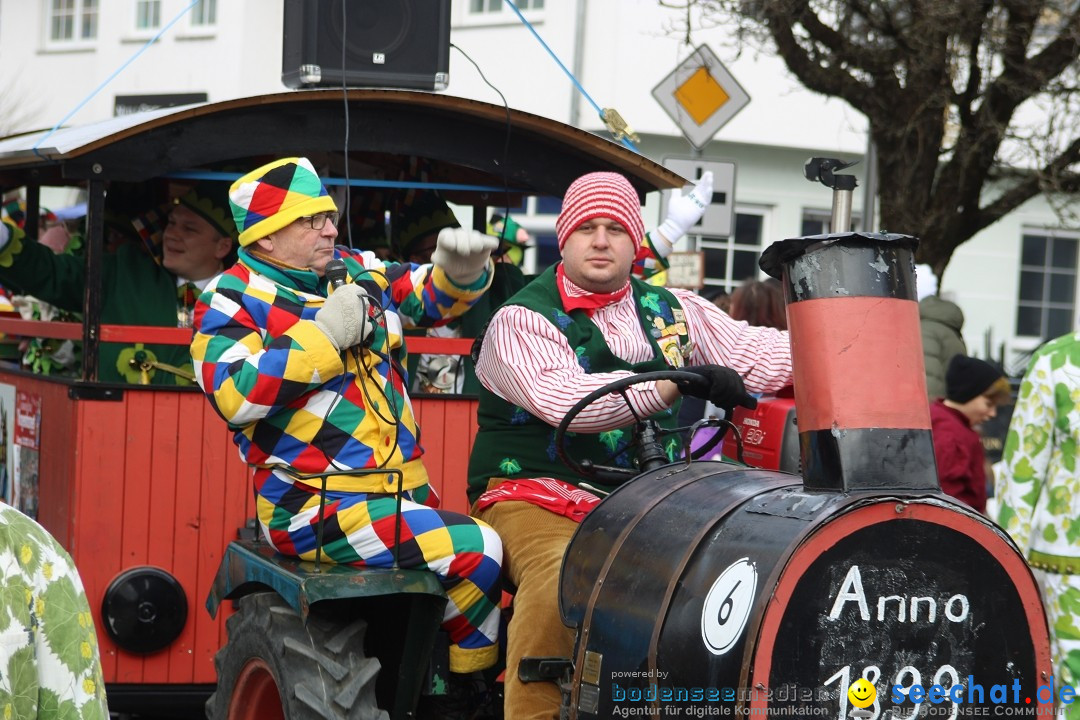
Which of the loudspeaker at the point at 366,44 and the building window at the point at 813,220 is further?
the building window at the point at 813,220

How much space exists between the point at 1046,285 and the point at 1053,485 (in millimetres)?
19175

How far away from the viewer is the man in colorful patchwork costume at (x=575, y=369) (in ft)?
13.9

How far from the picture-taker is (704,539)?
357cm

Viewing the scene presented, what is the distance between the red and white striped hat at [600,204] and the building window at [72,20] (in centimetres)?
2271

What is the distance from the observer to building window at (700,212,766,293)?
22188 millimetres

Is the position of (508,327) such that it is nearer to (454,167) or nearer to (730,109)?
(454,167)

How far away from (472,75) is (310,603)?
716 inches

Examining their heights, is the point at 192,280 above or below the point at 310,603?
above

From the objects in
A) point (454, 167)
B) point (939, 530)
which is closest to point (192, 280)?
point (454, 167)

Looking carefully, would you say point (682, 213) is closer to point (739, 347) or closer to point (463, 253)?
point (739, 347)

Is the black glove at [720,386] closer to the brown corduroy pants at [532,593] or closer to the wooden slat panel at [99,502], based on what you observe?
the brown corduroy pants at [532,593]

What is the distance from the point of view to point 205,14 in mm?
23797

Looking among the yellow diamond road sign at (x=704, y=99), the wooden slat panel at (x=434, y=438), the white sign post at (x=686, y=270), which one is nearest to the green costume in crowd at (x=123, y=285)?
the wooden slat panel at (x=434, y=438)

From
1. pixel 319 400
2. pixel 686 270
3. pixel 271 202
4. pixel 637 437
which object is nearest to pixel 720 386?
pixel 637 437
